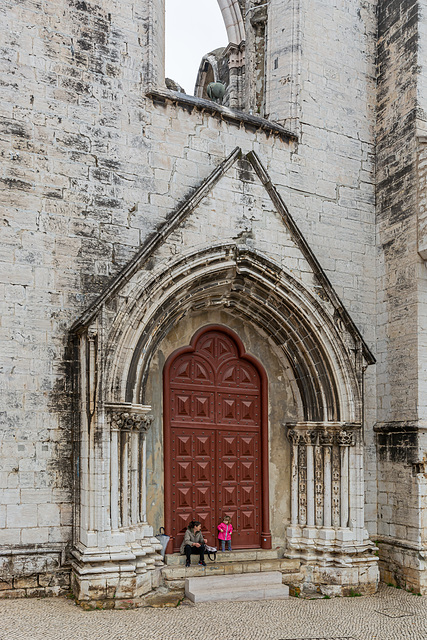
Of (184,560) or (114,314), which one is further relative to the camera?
(184,560)

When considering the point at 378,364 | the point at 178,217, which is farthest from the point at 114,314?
the point at 378,364

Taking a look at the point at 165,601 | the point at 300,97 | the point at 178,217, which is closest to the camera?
the point at 165,601

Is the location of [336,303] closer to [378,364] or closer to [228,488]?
[378,364]

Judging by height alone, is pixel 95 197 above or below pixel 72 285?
above

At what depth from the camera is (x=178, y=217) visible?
26.9ft

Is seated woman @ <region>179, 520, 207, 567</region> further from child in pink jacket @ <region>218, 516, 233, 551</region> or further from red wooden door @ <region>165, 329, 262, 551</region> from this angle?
child in pink jacket @ <region>218, 516, 233, 551</region>

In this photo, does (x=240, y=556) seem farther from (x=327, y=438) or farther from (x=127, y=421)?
(x=127, y=421)

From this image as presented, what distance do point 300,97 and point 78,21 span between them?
3.40 metres

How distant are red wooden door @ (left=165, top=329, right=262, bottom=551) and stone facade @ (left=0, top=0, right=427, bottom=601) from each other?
9.2 inches

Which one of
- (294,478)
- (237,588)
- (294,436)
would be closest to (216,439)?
(294,436)

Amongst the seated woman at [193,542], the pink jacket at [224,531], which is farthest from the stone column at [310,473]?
the seated woman at [193,542]

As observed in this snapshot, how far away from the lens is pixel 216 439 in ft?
29.8

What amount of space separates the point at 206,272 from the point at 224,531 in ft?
11.1

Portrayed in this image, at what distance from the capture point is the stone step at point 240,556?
8.40m
